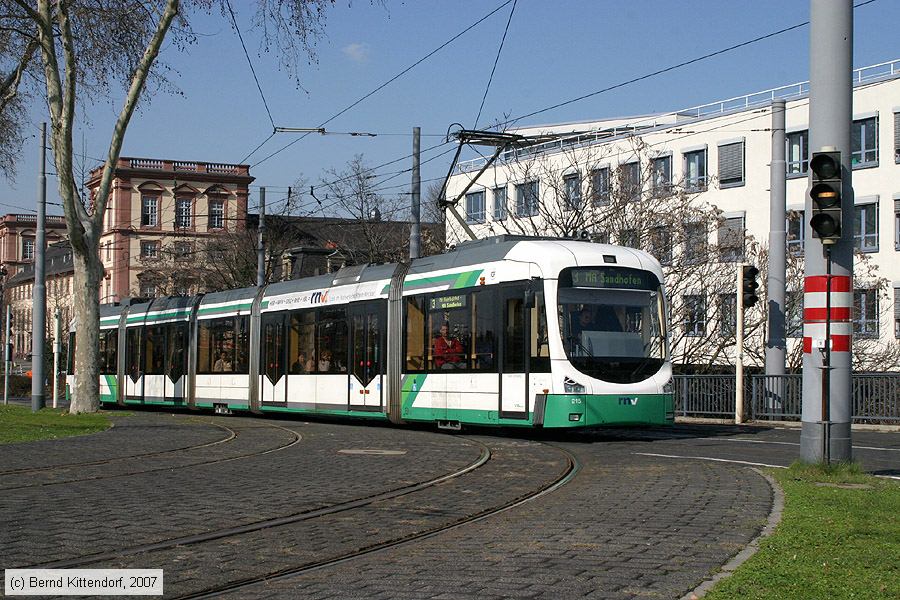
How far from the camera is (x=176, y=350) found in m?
32.7

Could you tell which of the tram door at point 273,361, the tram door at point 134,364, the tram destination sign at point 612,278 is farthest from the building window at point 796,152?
the tram destination sign at point 612,278

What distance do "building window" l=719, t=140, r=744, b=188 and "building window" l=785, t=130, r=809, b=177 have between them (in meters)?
2.11

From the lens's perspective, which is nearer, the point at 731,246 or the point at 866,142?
the point at 731,246

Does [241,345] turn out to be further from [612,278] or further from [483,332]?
[612,278]

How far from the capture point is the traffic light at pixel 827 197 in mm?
11883

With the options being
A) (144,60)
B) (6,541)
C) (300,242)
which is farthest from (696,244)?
(300,242)

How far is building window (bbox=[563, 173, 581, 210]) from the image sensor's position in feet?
114

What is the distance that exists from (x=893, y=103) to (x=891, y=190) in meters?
3.36

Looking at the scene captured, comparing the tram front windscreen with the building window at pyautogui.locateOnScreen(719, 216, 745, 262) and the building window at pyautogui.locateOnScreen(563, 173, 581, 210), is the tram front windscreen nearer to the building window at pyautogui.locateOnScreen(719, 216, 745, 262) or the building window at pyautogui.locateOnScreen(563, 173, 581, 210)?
the building window at pyautogui.locateOnScreen(563, 173, 581, 210)

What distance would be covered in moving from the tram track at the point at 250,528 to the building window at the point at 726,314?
2266 cm

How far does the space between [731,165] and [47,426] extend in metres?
35.5

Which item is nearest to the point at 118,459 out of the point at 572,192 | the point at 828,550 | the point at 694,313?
the point at 828,550

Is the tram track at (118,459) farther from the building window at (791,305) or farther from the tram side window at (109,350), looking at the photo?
the building window at (791,305)

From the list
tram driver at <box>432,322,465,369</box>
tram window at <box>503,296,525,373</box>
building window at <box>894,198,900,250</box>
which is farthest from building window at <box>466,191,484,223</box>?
tram window at <box>503,296,525,373</box>
